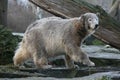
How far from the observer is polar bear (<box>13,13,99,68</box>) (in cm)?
848

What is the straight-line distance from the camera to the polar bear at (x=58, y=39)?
8477mm

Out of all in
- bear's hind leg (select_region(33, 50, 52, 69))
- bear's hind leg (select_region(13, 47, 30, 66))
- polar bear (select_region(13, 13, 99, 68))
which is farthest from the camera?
bear's hind leg (select_region(13, 47, 30, 66))

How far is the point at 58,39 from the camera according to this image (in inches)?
344

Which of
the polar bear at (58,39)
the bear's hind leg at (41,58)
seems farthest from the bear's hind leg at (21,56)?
the bear's hind leg at (41,58)

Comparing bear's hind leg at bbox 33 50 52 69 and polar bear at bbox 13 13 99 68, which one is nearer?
polar bear at bbox 13 13 99 68

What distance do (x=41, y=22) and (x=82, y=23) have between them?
932mm

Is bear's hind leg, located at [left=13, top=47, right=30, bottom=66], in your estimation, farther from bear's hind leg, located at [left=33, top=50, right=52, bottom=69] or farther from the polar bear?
bear's hind leg, located at [left=33, top=50, right=52, bottom=69]

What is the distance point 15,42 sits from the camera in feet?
35.9

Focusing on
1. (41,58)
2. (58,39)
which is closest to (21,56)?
(41,58)

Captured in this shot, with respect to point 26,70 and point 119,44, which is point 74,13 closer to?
point 119,44

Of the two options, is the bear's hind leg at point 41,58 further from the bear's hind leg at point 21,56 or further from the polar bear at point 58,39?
the bear's hind leg at point 21,56

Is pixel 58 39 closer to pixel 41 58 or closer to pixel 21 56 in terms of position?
pixel 41 58

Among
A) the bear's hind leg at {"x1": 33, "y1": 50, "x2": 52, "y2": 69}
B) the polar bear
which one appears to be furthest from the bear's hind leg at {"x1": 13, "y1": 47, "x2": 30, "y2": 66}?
the bear's hind leg at {"x1": 33, "y1": 50, "x2": 52, "y2": 69}

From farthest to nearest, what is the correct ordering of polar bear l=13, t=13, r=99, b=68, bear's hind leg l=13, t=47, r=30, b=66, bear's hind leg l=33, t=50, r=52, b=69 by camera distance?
bear's hind leg l=13, t=47, r=30, b=66 → bear's hind leg l=33, t=50, r=52, b=69 → polar bear l=13, t=13, r=99, b=68
